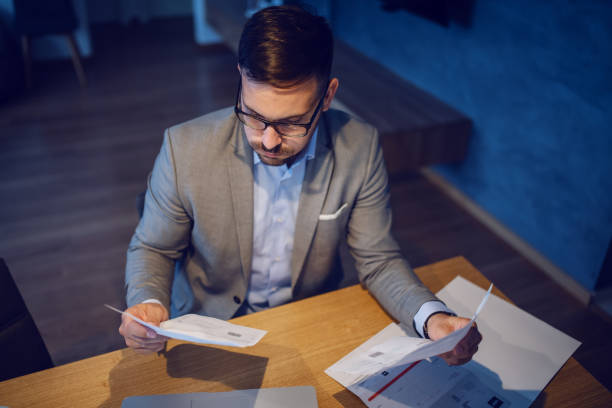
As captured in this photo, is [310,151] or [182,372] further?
[310,151]

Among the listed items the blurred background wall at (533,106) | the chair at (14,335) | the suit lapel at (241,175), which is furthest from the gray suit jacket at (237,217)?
the blurred background wall at (533,106)

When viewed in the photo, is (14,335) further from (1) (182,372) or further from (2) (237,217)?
(2) (237,217)

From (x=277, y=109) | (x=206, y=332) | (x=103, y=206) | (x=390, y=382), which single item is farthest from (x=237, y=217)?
(x=103, y=206)

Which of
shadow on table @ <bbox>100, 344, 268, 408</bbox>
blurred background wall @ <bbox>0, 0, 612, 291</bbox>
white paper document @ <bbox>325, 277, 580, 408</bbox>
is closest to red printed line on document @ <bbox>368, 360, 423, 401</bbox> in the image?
white paper document @ <bbox>325, 277, 580, 408</bbox>

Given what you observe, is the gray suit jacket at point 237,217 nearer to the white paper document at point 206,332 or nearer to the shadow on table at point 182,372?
the shadow on table at point 182,372

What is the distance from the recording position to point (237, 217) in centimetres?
131

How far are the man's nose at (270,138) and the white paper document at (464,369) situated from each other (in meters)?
0.51

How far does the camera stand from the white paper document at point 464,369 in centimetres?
100

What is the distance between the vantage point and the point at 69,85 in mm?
4668

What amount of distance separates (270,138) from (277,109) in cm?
7

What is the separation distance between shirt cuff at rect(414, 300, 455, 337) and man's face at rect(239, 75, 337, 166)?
484mm

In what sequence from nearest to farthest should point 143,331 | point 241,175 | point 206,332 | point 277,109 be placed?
1. point 206,332
2. point 143,331
3. point 277,109
4. point 241,175

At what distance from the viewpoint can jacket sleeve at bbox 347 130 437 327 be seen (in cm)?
123

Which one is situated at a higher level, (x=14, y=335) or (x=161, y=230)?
(x=161, y=230)
